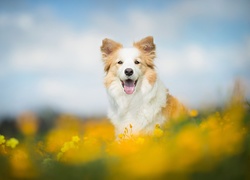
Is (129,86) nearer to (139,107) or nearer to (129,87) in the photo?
(129,87)

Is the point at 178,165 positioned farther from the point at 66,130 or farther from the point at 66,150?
the point at 66,130

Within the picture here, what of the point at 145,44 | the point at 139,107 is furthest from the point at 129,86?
the point at 145,44

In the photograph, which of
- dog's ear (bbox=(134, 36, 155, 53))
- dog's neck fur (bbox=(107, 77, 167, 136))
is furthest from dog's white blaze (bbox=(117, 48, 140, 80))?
dog's neck fur (bbox=(107, 77, 167, 136))

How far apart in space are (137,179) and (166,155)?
19 centimetres

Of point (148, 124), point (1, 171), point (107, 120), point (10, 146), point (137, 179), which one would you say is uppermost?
point (107, 120)

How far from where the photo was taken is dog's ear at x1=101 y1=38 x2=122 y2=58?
5.27m

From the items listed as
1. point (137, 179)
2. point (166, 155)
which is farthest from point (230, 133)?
point (137, 179)

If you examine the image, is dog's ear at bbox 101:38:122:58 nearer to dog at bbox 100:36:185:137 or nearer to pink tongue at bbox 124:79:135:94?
dog at bbox 100:36:185:137

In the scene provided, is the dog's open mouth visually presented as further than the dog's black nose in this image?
Yes

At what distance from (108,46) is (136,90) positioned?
0.72 m

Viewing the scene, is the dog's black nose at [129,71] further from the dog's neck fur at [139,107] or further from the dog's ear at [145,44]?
the dog's ear at [145,44]

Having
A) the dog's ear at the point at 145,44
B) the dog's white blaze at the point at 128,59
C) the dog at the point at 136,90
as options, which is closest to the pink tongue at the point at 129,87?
the dog at the point at 136,90

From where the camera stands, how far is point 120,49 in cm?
521

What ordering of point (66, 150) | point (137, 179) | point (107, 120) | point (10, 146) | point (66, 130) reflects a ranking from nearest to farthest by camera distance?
point (137, 179), point (66, 150), point (10, 146), point (66, 130), point (107, 120)
